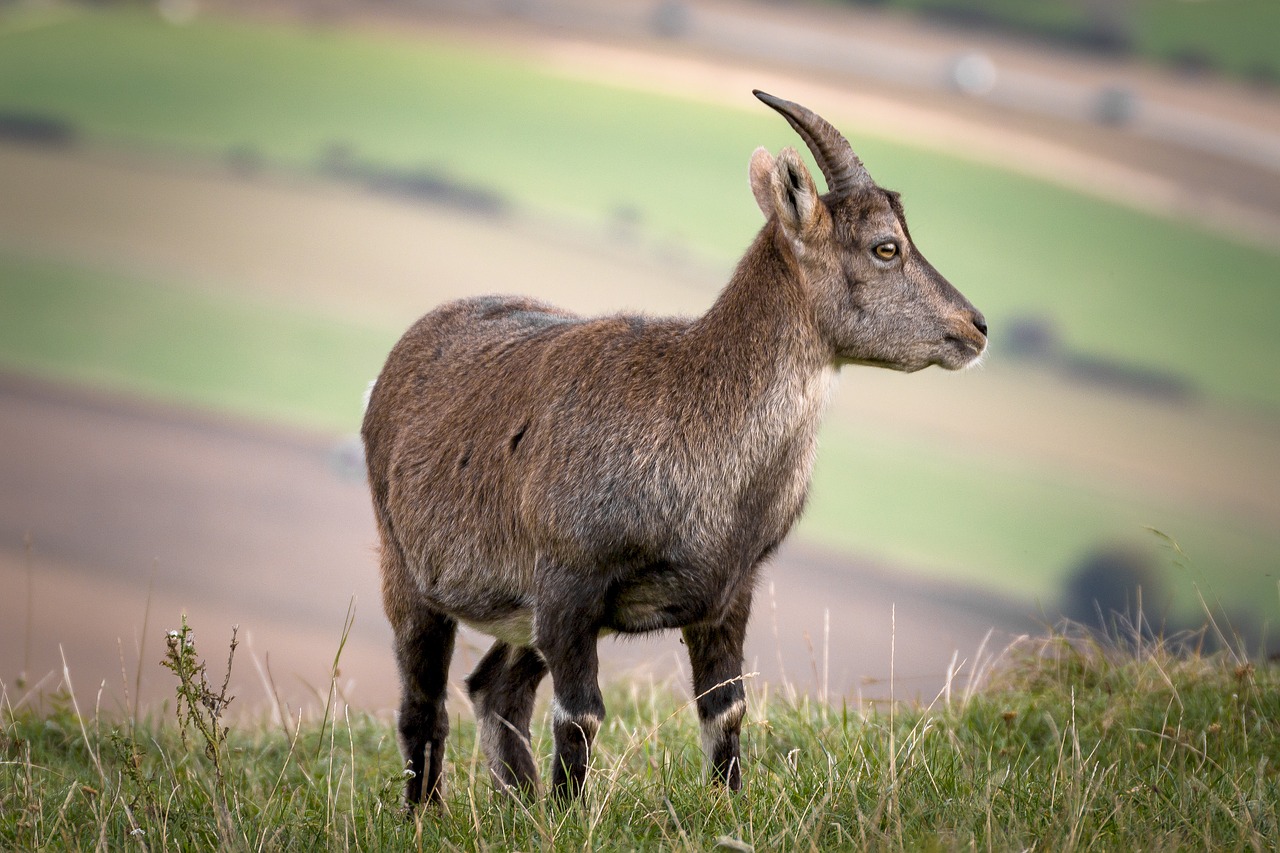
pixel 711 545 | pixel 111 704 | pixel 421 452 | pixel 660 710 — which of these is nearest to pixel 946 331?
pixel 711 545

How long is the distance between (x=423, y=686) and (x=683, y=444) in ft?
6.48

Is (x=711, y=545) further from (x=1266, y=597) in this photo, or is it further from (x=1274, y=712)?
(x=1266, y=597)

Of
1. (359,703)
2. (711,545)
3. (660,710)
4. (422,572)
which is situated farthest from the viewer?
(359,703)

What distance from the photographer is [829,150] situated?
5.56 meters

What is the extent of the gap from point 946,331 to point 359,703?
14.8ft

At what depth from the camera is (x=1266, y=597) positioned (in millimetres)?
7070

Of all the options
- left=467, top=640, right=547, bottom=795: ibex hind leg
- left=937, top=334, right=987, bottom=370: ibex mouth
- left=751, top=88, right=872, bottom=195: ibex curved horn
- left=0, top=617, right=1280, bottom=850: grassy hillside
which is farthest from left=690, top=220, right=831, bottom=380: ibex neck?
left=467, top=640, right=547, bottom=795: ibex hind leg

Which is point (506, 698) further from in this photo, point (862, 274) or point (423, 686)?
point (862, 274)

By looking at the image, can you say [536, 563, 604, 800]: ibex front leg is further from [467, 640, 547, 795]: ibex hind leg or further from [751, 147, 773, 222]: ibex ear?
[751, 147, 773, 222]: ibex ear

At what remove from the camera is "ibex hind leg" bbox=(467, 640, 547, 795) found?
6.54m

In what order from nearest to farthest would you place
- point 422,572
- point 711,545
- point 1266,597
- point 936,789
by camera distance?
point 936,789, point 711,545, point 422,572, point 1266,597

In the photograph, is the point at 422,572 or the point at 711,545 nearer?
the point at 711,545

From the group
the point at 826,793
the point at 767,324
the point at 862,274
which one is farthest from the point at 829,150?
the point at 826,793

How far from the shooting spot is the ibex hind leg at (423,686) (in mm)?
6426
